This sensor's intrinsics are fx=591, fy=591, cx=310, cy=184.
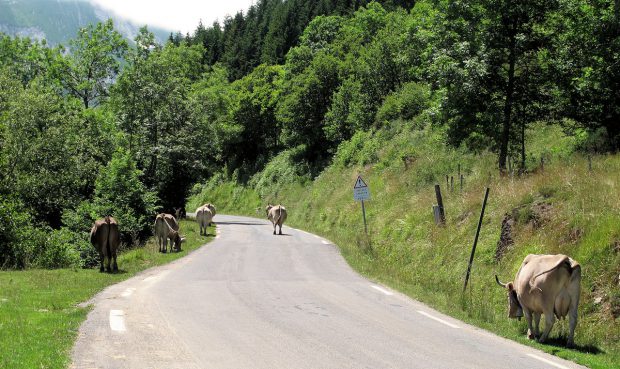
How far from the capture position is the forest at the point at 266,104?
2102 centimetres

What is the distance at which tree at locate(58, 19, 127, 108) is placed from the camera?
51062mm

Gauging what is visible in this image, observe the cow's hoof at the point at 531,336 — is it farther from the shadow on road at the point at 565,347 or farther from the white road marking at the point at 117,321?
the white road marking at the point at 117,321

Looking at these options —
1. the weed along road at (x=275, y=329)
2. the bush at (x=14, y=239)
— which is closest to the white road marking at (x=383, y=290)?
the weed along road at (x=275, y=329)

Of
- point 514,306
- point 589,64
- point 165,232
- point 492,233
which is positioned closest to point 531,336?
point 514,306

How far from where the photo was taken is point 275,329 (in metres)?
→ 9.29

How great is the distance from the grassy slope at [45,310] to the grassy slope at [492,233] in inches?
277

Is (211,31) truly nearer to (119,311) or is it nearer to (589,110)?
(589,110)

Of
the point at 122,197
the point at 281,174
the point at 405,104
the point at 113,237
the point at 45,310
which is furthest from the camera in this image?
the point at 281,174

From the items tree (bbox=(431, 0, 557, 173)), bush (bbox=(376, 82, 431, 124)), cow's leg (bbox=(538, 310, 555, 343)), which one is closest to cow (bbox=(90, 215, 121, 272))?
tree (bbox=(431, 0, 557, 173))

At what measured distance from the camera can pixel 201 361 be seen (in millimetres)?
7215

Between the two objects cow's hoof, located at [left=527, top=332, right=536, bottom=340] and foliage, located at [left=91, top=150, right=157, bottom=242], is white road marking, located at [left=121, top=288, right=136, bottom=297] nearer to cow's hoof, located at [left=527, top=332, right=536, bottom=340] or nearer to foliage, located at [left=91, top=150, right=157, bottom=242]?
cow's hoof, located at [left=527, top=332, right=536, bottom=340]

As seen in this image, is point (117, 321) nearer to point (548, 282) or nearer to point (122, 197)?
point (548, 282)

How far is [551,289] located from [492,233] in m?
8.01

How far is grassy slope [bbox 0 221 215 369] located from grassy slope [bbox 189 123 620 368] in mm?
7029
